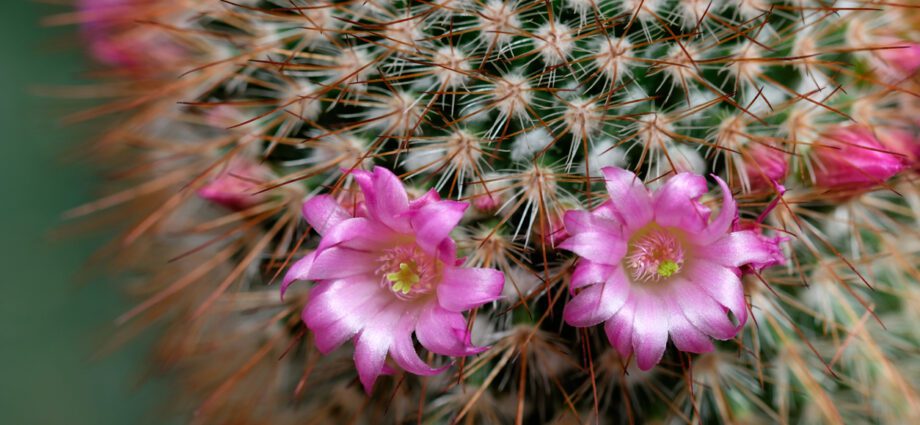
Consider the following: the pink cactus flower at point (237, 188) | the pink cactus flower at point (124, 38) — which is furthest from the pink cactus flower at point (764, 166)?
the pink cactus flower at point (124, 38)

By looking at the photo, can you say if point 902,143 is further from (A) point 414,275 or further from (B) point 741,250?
(A) point 414,275

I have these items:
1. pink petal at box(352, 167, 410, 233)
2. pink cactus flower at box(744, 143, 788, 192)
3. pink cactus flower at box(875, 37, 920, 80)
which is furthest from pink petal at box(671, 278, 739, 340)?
pink cactus flower at box(875, 37, 920, 80)

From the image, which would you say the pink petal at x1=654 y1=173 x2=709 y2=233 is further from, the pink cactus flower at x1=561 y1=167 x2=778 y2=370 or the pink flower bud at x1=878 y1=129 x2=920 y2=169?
the pink flower bud at x1=878 y1=129 x2=920 y2=169

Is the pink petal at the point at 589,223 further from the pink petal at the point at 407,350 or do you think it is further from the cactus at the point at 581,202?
the pink petal at the point at 407,350

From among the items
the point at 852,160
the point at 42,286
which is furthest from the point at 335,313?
the point at 42,286

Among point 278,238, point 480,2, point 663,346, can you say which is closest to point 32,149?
point 278,238

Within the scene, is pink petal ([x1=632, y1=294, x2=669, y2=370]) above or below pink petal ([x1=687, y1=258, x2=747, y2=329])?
below
